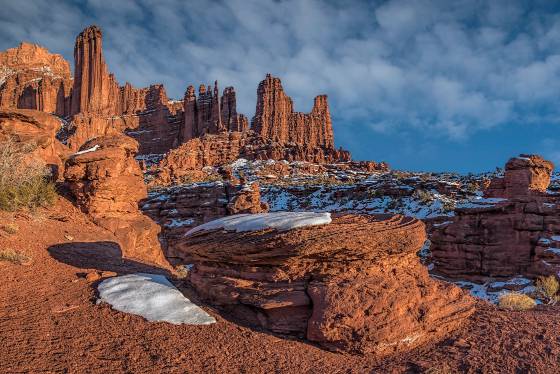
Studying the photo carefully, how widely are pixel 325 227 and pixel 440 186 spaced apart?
37.0 m

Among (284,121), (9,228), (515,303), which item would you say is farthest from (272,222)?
(284,121)

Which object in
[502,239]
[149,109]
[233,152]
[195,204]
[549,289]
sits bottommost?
[549,289]

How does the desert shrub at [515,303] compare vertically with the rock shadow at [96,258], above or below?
below

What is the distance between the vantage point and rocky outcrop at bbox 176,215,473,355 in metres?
6.28

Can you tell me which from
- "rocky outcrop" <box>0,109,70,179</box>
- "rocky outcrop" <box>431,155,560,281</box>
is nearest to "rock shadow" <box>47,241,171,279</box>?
"rocky outcrop" <box>0,109,70,179</box>

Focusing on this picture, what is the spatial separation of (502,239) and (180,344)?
780 inches

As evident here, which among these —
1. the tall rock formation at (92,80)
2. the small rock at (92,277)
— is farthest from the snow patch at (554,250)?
the tall rock formation at (92,80)

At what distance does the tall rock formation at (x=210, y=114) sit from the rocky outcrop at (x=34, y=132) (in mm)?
81686

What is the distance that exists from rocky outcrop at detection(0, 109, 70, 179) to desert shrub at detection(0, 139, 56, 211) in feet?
1.62

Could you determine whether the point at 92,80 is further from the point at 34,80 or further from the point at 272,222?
the point at 272,222

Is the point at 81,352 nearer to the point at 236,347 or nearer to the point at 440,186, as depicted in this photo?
the point at 236,347

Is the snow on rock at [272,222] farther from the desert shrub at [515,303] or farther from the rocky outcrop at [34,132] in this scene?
the rocky outcrop at [34,132]

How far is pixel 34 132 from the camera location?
15250 mm

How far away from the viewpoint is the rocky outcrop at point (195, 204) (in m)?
32.8
